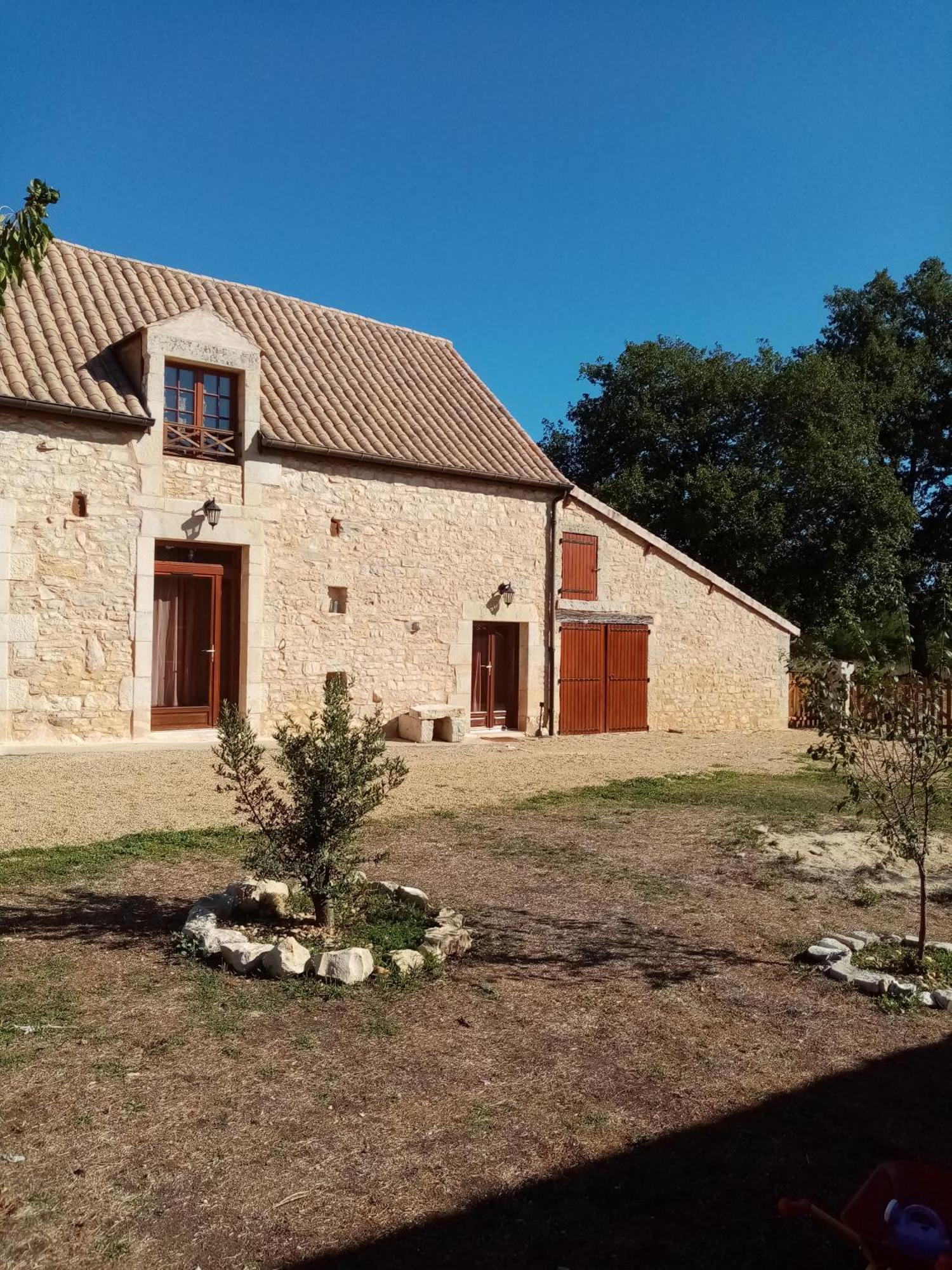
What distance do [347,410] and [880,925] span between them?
37.7ft

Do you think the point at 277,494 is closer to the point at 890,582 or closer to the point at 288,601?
the point at 288,601

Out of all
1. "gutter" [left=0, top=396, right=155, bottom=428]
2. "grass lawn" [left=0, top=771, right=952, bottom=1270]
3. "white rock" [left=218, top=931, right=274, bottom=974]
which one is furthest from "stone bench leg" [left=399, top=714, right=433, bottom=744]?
"white rock" [left=218, top=931, right=274, bottom=974]

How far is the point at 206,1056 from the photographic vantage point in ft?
12.0

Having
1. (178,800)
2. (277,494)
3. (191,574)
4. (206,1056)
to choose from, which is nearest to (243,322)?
(277,494)

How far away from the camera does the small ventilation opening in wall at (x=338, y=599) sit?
1408 cm

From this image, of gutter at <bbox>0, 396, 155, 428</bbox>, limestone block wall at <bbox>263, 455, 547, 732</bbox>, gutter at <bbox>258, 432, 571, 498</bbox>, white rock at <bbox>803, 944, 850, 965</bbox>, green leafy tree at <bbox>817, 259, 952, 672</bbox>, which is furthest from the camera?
green leafy tree at <bbox>817, 259, 952, 672</bbox>

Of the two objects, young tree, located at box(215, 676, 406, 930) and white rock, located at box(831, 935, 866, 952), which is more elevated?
young tree, located at box(215, 676, 406, 930)

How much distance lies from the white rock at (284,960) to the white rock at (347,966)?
0.08 meters

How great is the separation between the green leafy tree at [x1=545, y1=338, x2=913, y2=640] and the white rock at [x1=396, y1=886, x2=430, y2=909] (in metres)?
18.9

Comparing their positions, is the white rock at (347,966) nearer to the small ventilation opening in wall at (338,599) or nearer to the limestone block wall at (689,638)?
the small ventilation opening in wall at (338,599)

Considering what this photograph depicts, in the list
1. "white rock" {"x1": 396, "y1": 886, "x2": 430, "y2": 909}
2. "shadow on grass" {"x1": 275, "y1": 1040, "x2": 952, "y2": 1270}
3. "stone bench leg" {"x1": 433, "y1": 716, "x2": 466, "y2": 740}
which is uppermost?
"stone bench leg" {"x1": 433, "y1": 716, "x2": 466, "y2": 740}

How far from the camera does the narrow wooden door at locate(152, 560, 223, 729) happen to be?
13070 millimetres

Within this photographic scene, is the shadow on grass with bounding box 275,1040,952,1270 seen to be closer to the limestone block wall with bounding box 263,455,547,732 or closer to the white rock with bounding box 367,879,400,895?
the white rock with bounding box 367,879,400,895

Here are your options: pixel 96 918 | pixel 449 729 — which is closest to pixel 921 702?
pixel 96 918
